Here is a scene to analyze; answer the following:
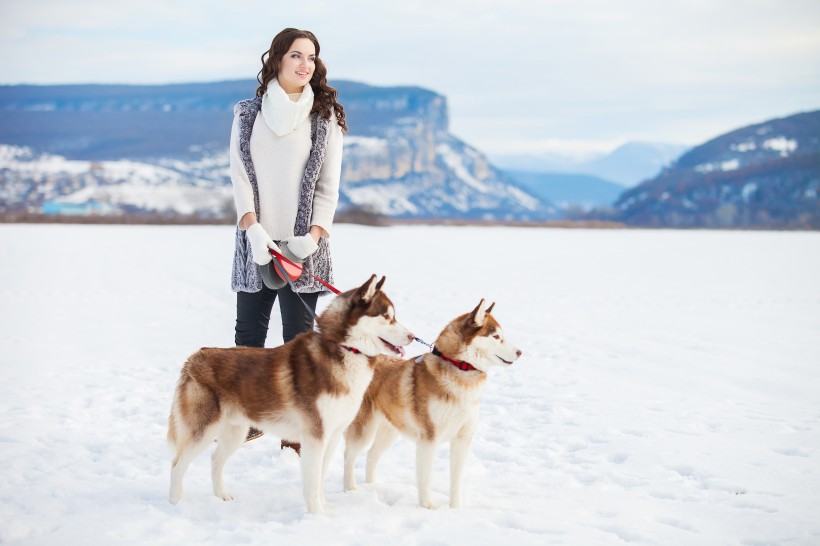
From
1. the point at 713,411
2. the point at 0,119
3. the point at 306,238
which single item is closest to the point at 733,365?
the point at 713,411

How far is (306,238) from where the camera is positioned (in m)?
5.04

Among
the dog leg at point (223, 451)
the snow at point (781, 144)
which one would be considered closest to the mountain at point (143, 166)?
the snow at point (781, 144)

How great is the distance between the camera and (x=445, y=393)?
4.70 metres

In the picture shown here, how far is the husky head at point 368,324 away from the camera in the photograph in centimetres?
436

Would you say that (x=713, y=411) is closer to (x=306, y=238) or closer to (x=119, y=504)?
(x=306, y=238)

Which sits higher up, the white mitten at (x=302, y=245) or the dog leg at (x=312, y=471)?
the white mitten at (x=302, y=245)

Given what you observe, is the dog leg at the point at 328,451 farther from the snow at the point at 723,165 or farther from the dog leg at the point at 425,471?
the snow at the point at 723,165

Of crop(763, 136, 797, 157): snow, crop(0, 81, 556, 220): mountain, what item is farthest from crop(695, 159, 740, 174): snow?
crop(0, 81, 556, 220): mountain

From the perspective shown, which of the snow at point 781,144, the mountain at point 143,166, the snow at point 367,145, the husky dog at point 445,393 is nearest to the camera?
the husky dog at point 445,393

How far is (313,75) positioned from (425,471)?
2848 millimetres

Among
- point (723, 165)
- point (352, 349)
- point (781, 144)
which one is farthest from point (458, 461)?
point (781, 144)

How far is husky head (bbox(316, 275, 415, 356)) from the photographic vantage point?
436 centimetres

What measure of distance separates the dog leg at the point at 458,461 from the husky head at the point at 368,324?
85 cm

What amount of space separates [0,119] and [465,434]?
208 metres
